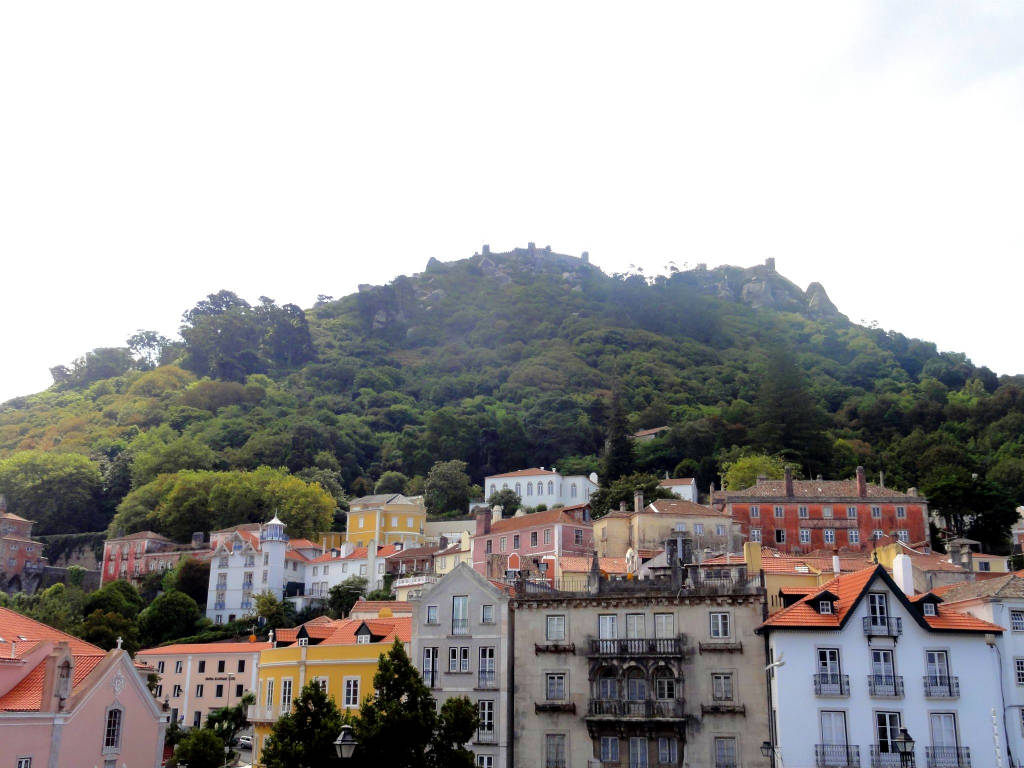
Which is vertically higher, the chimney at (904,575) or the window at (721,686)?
the chimney at (904,575)

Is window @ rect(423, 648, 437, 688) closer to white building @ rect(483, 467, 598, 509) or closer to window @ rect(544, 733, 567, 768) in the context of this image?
window @ rect(544, 733, 567, 768)

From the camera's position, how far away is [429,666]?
134ft

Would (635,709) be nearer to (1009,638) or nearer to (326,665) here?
(326,665)

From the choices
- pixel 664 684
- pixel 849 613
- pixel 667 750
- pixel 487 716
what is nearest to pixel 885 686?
pixel 849 613

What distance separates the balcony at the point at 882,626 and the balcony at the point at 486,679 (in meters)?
14.1

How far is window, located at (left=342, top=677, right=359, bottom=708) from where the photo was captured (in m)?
41.1

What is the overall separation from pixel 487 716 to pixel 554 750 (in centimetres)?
290

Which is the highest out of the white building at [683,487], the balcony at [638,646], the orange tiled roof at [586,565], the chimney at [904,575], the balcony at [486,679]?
the white building at [683,487]

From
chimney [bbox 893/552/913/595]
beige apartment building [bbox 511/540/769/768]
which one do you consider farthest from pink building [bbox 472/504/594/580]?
chimney [bbox 893/552/913/595]

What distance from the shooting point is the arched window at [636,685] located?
123 ft

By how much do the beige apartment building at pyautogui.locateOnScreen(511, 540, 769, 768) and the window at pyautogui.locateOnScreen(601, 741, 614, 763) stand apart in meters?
0.04

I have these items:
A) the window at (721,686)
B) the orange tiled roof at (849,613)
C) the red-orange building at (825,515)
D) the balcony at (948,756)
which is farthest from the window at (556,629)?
the red-orange building at (825,515)

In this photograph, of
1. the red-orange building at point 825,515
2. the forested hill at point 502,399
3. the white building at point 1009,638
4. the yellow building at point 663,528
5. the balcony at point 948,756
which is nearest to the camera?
the balcony at point 948,756

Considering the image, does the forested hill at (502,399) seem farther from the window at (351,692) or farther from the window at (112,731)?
the window at (112,731)
